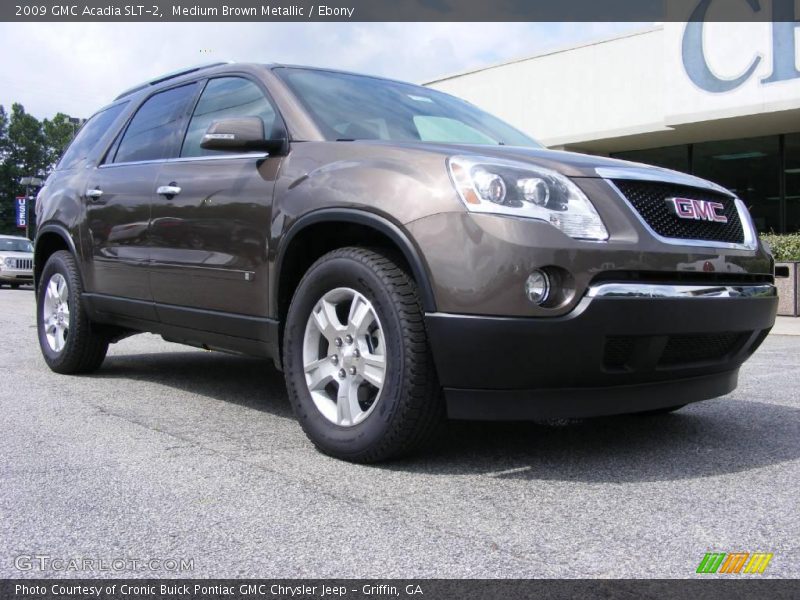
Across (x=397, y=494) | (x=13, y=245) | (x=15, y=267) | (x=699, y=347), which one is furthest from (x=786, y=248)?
(x=13, y=245)

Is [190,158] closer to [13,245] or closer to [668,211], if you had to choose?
[668,211]

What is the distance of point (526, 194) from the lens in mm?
3027

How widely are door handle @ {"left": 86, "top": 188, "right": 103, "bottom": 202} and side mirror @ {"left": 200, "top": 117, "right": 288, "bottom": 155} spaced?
5.77 feet

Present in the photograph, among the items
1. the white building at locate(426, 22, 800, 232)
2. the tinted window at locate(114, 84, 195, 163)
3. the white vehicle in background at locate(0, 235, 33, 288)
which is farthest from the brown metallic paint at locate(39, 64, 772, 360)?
the white vehicle in background at locate(0, 235, 33, 288)

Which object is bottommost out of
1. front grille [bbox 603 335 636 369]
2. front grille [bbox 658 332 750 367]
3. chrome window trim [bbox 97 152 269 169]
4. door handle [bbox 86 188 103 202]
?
front grille [bbox 658 332 750 367]

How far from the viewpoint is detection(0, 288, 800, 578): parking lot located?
2.32 meters

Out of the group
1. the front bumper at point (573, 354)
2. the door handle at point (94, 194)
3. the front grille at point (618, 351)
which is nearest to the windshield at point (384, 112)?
the front bumper at point (573, 354)

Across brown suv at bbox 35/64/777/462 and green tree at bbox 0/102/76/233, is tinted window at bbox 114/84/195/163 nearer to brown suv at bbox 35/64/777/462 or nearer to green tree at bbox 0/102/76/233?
brown suv at bbox 35/64/777/462

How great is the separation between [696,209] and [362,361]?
149cm

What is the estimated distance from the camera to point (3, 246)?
2438 cm

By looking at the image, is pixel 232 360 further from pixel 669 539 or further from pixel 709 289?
pixel 669 539

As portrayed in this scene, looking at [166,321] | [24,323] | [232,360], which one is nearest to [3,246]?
[24,323]

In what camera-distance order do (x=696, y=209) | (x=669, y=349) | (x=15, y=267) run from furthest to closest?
1. (x=15, y=267)
2. (x=696, y=209)
3. (x=669, y=349)

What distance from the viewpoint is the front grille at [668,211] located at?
10.4 feet
